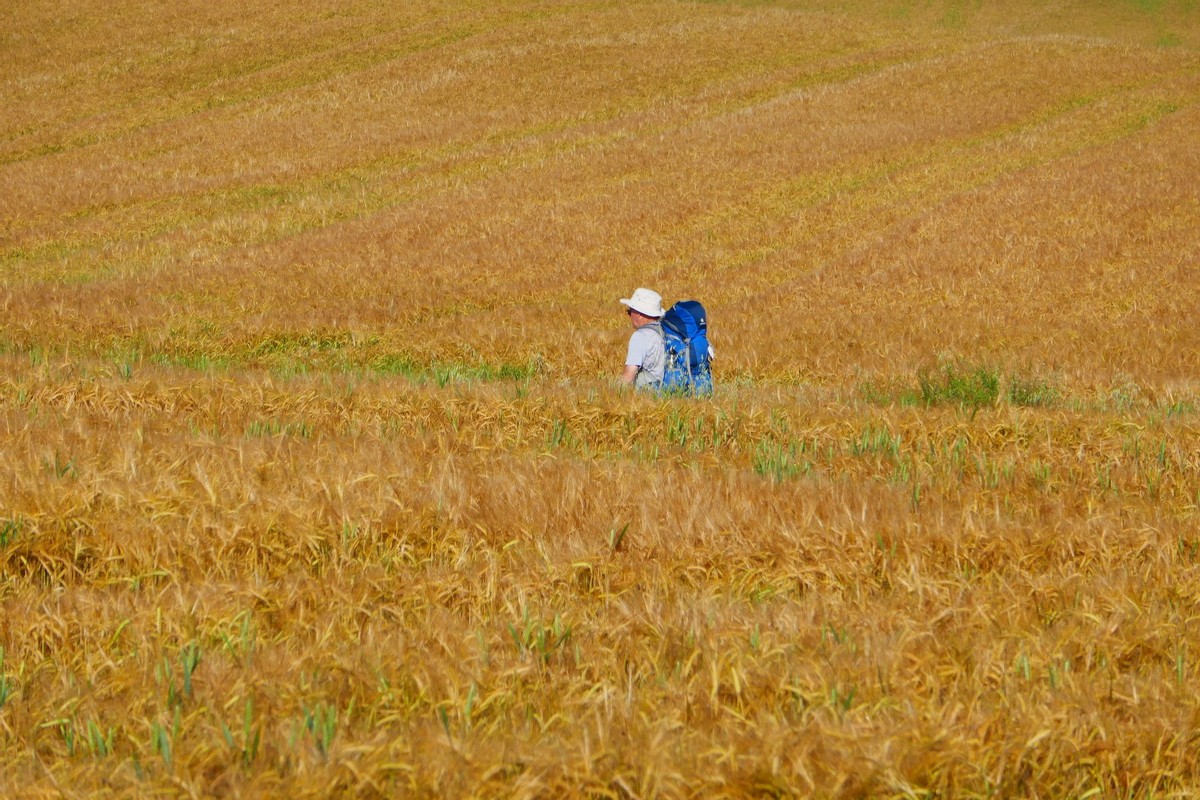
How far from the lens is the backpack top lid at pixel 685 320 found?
8828 millimetres

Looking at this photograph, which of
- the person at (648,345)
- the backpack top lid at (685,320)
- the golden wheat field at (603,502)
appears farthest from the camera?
the person at (648,345)

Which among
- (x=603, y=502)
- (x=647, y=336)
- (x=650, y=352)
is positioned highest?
(x=603, y=502)

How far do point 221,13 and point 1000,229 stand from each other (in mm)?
39060

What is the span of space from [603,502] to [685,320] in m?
4.59

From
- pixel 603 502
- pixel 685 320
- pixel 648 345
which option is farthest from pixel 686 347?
pixel 603 502

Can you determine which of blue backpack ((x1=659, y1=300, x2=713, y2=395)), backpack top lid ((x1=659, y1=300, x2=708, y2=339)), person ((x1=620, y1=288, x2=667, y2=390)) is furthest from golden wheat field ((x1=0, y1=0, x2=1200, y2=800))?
backpack top lid ((x1=659, y1=300, x2=708, y2=339))

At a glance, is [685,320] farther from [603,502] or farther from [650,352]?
[603,502]

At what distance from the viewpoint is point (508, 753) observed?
248cm

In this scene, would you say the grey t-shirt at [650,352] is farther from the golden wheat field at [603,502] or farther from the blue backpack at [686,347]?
the golden wheat field at [603,502]

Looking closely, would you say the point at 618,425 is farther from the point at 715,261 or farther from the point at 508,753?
the point at 715,261

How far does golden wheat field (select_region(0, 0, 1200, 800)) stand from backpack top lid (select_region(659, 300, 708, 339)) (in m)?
0.88

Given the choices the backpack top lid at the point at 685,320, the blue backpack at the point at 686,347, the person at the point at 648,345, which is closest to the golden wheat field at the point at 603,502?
the person at the point at 648,345

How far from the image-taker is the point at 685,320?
889cm

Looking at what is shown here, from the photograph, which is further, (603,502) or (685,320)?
(685,320)
